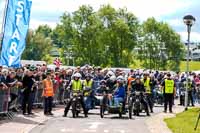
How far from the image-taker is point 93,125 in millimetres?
21016

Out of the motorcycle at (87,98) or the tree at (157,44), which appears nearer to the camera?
the motorcycle at (87,98)

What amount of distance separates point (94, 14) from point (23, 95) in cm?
6473

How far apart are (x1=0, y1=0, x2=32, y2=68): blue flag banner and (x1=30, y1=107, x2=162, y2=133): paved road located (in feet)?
8.13

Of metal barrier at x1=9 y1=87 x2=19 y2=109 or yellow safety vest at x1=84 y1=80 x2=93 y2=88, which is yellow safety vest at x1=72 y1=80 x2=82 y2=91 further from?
metal barrier at x1=9 y1=87 x2=19 y2=109

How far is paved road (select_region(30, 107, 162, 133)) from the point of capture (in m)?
19.2

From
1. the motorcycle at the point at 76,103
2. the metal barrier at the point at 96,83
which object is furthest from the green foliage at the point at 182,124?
the metal barrier at the point at 96,83

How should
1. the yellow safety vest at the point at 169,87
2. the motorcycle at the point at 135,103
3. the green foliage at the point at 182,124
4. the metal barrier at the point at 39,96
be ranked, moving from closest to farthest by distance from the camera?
1. the green foliage at the point at 182,124
2. the motorcycle at the point at 135,103
3. the metal barrier at the point at 39,96
4. the yellow safety vest at the point at 169,87

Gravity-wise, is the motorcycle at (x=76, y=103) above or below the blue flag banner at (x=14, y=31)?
below

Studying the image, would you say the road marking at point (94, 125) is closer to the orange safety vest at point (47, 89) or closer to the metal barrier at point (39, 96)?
the orange safety vest at point (47, 89)

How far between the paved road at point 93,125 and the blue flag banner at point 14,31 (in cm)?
248

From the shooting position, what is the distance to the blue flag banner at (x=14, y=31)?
62.6 feet

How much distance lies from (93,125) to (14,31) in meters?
4.46

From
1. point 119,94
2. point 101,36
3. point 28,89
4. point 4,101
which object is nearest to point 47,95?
point 28,89

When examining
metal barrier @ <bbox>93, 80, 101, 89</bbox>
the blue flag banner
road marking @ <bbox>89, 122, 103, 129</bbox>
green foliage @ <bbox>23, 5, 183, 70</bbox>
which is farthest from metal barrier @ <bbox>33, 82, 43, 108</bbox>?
green foliage @ <bbox>23, 5, 183, 70</bbox>
